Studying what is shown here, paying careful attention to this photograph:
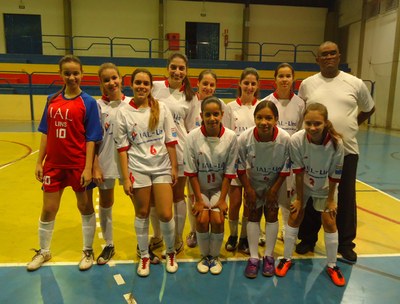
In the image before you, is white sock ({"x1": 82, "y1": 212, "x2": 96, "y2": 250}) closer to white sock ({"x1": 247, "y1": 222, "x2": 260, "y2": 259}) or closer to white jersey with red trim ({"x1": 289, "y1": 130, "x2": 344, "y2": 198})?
white sock ({"x1": 247, "y1": 222, "x2": 260, "y2": 259})

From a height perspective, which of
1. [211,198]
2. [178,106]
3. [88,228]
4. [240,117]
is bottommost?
[88,228]

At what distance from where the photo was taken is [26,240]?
3.69 metres

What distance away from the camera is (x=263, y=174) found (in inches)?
124

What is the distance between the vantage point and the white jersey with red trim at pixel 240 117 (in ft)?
11.6

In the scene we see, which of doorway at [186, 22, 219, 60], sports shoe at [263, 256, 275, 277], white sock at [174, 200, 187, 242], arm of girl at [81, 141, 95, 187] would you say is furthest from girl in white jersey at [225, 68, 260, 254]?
doorway at [186, 22, 219, 60]

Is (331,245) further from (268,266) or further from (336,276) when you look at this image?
(268,266)

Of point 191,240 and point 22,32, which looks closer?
point 191,240

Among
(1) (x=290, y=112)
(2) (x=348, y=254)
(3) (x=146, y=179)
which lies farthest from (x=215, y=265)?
(1) (x=290, y=112)

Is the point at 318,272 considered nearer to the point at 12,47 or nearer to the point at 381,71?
the point at 381,71

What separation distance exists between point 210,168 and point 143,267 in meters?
1.08

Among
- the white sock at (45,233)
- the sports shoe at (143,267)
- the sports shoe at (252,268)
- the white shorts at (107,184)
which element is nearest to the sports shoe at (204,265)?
the sports shoe at (252,268)

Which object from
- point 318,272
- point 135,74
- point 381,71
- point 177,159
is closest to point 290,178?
point 318,272

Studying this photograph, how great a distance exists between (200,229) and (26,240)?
198 cm

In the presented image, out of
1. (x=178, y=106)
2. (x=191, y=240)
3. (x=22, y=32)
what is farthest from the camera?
(x=22, y=32)
